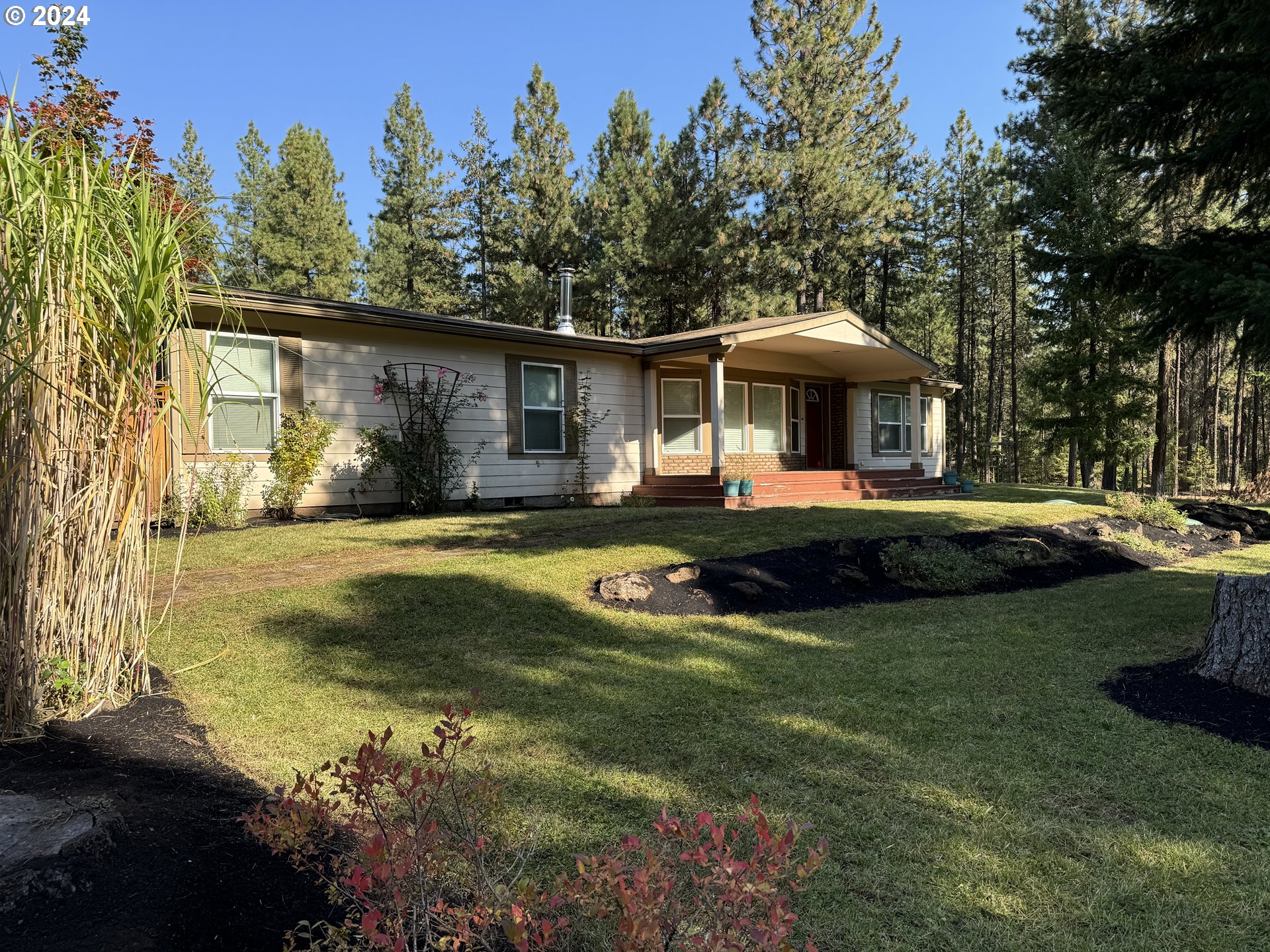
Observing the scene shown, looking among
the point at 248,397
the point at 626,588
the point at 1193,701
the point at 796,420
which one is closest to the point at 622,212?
the point at 796,420

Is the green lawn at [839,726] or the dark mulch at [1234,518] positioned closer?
the green lawn at [839,726]

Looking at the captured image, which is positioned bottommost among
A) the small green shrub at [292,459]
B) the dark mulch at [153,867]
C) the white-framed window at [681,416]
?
the dark mulch at [153,867]

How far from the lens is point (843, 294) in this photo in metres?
28.0

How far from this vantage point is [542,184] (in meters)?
26.5

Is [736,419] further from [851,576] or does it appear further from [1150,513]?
[851,576]

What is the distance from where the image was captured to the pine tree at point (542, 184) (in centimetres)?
2605

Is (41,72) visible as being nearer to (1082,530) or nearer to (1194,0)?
(1194,0)

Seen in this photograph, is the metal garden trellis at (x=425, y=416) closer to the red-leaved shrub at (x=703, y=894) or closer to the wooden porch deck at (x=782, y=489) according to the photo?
the wooden porch deck at (x=782, y=489)

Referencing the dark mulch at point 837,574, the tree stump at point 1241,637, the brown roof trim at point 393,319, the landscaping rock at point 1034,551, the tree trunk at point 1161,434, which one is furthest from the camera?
the tree trunk at point 1161,434

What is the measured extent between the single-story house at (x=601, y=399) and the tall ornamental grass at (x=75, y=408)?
158 inches

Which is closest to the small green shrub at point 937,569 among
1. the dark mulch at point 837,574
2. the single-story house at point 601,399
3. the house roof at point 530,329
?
the dark mulch at point 837,574

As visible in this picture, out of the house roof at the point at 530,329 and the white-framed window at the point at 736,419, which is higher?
the house roof at the point at 530,329

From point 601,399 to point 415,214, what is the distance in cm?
2199

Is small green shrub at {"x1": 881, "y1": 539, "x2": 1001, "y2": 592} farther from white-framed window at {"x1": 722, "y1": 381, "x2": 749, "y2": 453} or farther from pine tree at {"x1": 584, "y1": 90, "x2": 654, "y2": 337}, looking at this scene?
pine tree at {"x1": 584, "y1": 90, "x2": 654, "y2": 337}
